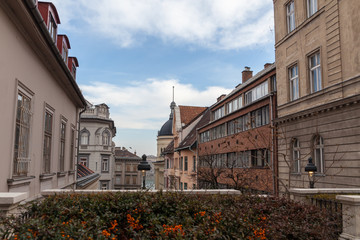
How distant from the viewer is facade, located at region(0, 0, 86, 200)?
7.70 meters

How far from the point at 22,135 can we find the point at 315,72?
14.3 meters

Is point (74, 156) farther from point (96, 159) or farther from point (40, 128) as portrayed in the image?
point (96, 159)

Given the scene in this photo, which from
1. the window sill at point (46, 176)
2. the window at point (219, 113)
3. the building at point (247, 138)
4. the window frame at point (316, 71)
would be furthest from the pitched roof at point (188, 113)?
the window sill at point (46, 176)

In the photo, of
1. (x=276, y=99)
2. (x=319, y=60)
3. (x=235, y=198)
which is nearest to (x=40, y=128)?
(x=235, y=198)

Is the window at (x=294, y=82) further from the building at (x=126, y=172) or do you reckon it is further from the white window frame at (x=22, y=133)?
the building at (x=126, y=172)

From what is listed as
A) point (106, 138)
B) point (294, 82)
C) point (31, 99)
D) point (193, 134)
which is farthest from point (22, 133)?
point (106, 138)

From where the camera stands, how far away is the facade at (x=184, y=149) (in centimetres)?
4017

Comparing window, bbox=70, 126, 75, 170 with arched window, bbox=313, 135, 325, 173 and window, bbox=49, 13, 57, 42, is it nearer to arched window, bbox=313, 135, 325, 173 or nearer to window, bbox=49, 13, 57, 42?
window, bbox=49, 13, 57, 42

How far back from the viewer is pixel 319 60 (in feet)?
55.3

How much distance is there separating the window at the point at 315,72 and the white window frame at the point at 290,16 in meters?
2.96

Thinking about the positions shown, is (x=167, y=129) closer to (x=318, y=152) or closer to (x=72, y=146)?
(x=72, y=146)

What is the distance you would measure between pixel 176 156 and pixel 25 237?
45784mm

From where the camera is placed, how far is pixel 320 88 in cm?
1659

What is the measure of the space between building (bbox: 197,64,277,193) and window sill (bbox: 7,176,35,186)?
1065 centimetres
